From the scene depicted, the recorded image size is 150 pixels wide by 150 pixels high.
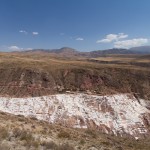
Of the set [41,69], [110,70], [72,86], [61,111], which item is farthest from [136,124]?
[41,69]

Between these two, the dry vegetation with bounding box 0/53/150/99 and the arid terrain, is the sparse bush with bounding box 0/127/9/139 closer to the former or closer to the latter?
the arid terrain

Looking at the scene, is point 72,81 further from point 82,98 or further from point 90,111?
point 90,111

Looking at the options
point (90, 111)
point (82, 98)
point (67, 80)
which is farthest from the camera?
point (67, 80)

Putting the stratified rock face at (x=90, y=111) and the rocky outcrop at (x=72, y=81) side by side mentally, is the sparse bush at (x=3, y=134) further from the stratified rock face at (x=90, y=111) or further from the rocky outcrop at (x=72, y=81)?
the rocky outcrop at (x=72, y=81)

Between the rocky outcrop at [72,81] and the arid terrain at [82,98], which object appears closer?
the arid terrain at [82,98]

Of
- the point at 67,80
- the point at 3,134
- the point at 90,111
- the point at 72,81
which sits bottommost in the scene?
the point at 90,111

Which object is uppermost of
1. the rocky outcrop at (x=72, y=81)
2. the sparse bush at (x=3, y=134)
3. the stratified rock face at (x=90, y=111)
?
the sparse bush at (x=3, y=134)

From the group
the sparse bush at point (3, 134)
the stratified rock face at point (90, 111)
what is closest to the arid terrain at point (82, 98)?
the stratified rock face at point (90, 111)

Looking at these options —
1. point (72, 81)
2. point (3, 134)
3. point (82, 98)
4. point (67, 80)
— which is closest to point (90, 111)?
point (82, 98)

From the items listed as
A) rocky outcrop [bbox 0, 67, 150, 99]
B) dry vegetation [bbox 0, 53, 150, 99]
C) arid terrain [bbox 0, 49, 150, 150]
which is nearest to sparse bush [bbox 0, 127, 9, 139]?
arid terrain [bbox 0, 49, 150, 150]
